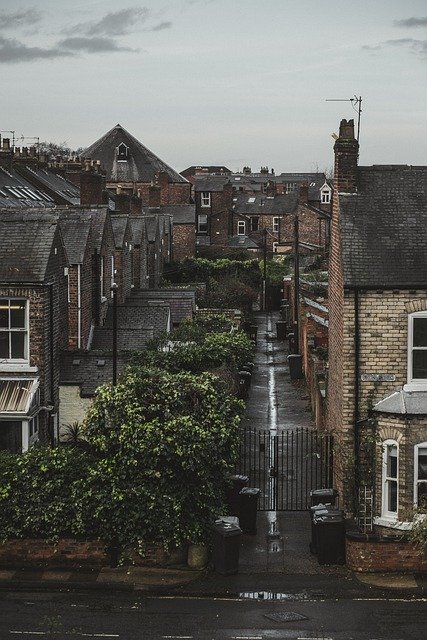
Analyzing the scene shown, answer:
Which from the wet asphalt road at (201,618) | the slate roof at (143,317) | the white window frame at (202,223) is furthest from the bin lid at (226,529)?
the white window frame at (202,223)

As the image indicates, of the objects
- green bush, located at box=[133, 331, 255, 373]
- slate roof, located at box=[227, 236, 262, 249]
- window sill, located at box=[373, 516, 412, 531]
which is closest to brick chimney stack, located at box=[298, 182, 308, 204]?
slate roof, located at box=[227, 236, 262, 249]

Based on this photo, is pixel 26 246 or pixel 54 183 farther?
pixel 54 183

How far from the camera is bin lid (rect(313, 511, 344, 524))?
19234 millimetres

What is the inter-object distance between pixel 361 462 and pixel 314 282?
3410cm

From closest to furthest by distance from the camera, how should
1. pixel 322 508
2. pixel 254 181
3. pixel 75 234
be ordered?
1. pixel 322 508
2. pixel 75 234
3. pixel 254 181

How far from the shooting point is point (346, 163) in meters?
21.7

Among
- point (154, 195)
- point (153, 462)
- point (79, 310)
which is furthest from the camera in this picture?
point (154, 195)

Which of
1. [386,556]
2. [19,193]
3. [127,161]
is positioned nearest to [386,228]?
[386,556]

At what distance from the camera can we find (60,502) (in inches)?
750

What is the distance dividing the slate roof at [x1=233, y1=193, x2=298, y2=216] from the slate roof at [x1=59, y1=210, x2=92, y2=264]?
2755 inches

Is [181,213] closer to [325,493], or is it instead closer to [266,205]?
[266,205]

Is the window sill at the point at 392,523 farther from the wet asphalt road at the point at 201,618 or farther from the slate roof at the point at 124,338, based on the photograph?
the slate roof at the point at 124,338

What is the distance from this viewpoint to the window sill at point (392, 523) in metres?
19.3

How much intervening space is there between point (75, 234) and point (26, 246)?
753cm
